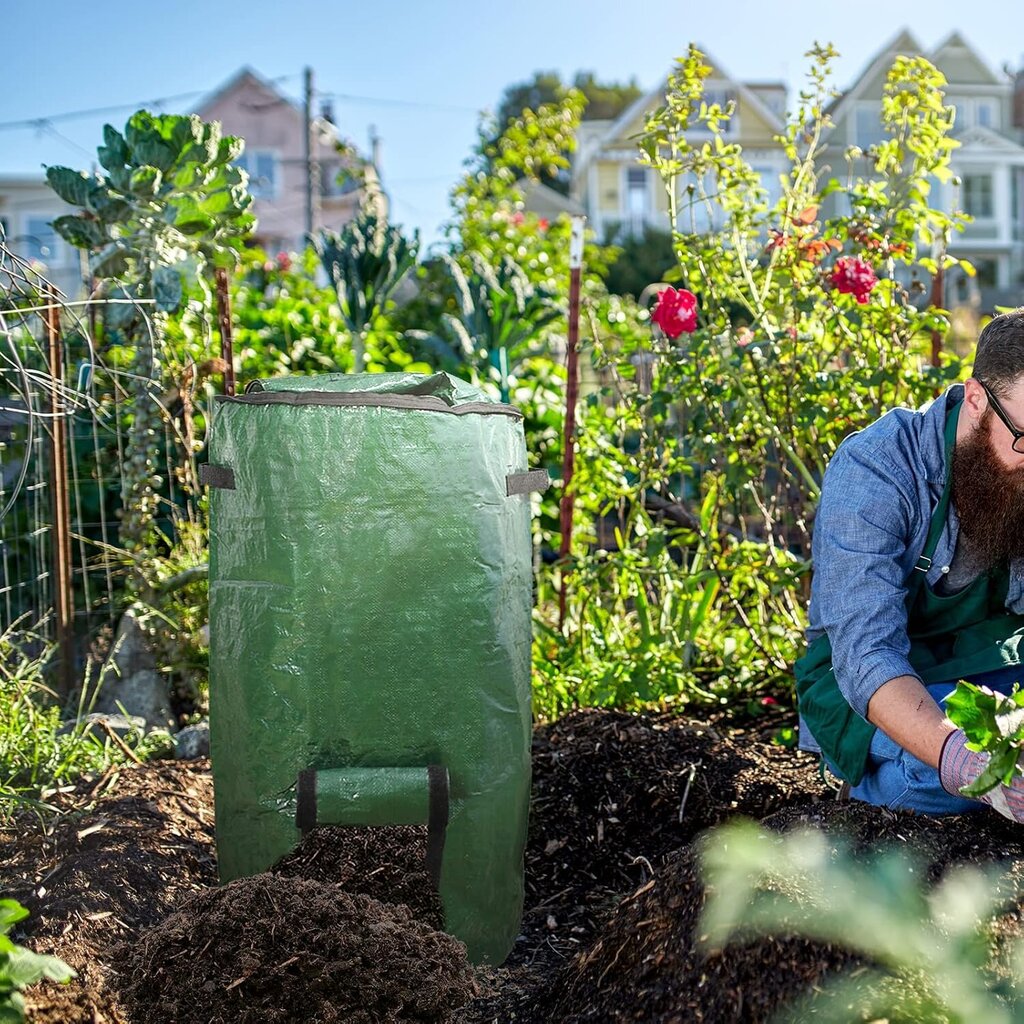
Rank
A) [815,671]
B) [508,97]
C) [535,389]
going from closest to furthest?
[815,671] < [535,389] < [508,97]

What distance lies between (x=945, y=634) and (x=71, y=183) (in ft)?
9.07

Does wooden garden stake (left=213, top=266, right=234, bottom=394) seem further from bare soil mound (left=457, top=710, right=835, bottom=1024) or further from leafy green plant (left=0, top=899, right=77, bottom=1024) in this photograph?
leafy green plant (left=0, top=899, right=77, bottom=1024)

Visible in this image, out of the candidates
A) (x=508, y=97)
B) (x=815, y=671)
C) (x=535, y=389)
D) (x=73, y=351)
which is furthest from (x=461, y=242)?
(x=508, y=97)

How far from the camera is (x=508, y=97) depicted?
4244cm

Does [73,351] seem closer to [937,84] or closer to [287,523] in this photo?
[287,523]

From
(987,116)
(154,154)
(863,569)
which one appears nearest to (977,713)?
(863,569)

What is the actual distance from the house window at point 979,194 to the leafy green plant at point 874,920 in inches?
1273

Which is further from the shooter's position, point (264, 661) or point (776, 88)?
point (776, 88)

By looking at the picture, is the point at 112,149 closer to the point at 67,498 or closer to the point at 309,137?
the point at 67,498

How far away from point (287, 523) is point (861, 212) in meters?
2.11

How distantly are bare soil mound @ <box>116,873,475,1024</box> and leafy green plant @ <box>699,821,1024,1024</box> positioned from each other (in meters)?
0.50

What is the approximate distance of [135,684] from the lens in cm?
363

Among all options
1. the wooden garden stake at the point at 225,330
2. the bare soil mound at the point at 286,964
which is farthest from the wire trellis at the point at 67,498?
the bare soil mound at the point at 286,964

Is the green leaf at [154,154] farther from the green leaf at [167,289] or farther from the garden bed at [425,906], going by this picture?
the garden bed at [425,906]
